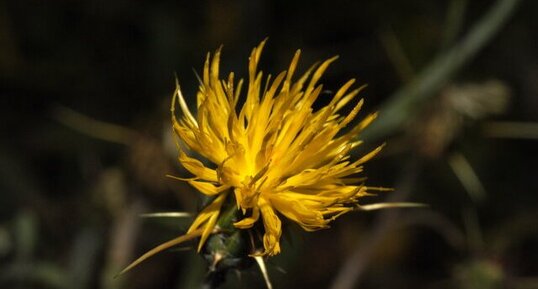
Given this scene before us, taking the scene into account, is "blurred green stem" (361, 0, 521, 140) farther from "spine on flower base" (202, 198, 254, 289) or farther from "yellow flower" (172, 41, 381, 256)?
"spine on flower base" (202, 198, 254, 289)

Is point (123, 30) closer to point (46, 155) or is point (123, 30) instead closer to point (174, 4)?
point (174, 4)

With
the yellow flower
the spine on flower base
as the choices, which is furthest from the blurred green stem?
the spine on flower base

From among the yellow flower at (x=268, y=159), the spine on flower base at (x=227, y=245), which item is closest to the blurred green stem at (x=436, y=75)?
the yellow flower at (x=268, y=159)

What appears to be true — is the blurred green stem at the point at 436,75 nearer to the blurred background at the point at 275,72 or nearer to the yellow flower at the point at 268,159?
the blurred background at the point at 275,72

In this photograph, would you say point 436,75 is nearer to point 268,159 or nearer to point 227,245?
point 268,159

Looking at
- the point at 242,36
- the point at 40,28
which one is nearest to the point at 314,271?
the point at 242,36

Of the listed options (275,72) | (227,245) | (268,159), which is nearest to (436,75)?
(275,72)
